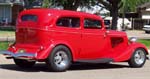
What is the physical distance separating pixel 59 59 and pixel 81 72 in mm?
791

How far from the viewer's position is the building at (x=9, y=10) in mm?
73812

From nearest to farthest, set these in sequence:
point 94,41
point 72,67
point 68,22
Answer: point 68,22
point 94,41
point 72,67

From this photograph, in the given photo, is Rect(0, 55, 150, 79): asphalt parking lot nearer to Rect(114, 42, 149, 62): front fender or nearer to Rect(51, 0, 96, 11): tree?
Rect(114, 42, 149, 62): front fender

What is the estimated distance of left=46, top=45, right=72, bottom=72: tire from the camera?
→ 14.6 m

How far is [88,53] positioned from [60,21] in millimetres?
1406

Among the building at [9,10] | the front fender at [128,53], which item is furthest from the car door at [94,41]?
the building at [9,10]

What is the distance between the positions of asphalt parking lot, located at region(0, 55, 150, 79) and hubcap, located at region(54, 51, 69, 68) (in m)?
0.28

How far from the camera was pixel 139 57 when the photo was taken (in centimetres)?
1702

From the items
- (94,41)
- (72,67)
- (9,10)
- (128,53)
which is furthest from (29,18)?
(9,10)

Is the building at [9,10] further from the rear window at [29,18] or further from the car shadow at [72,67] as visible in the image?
the rear window at [29,18]

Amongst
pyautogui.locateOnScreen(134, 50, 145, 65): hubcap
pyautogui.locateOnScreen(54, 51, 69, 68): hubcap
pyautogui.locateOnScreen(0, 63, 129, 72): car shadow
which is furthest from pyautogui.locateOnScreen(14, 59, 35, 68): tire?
pyautogui.locateOnScreen(134, 50, 145, 65): hubcap

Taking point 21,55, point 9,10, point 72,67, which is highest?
A: point 9,10

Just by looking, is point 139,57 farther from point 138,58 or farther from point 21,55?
point 21,55

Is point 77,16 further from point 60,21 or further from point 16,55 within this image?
point 16,55
